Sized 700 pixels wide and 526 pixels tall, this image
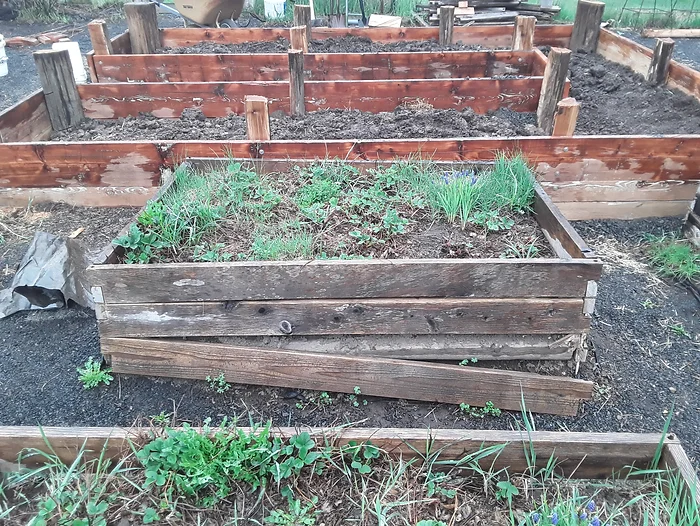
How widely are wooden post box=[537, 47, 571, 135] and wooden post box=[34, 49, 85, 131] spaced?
400 cm

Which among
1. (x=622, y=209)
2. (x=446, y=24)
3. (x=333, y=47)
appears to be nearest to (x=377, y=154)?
(x=622, y=209)

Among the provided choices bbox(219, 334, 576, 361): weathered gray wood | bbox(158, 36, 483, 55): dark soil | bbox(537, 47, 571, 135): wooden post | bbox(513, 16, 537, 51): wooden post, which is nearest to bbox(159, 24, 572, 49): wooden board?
bbox(158, 36, 483, 55): dark soil

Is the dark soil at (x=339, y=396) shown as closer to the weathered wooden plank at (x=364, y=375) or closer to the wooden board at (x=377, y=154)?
the weathered wooden plank at (x=364, y=375)

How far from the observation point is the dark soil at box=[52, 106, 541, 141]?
448cm

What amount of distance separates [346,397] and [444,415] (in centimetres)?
48

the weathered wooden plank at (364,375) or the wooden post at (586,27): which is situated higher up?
the wooden post at (586,27)

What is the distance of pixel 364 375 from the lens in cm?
256

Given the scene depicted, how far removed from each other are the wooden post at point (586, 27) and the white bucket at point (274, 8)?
5.59 metres

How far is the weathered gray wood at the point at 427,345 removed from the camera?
2574 millimetres

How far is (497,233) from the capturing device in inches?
113

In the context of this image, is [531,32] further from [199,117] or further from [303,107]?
[199,117]

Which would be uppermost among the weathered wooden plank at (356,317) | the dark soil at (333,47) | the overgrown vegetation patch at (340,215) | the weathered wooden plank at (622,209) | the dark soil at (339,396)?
the dark soil at (333,47)

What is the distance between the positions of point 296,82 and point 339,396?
2.99m

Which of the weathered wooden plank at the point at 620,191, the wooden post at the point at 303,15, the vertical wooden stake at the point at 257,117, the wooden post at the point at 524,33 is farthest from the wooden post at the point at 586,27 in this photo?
the vertical wooden stake at the point at 257,117
